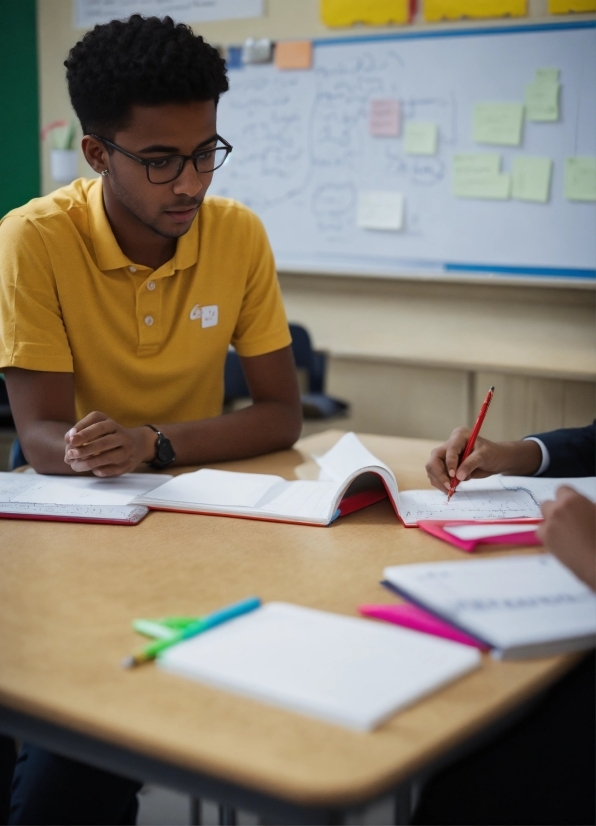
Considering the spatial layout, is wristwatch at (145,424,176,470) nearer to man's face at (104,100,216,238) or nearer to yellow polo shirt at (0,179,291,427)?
yellow polo shirt at (0,179,291,427)

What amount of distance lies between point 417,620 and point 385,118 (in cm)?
297

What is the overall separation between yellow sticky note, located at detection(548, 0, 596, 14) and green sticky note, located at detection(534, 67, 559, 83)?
0.19 m

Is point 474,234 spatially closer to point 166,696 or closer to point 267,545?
point 267,545

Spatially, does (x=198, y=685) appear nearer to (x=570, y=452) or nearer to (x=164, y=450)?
(x=164, y=450)

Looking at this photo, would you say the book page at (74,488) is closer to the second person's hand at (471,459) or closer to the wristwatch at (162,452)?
the wristwatch at (162,452)

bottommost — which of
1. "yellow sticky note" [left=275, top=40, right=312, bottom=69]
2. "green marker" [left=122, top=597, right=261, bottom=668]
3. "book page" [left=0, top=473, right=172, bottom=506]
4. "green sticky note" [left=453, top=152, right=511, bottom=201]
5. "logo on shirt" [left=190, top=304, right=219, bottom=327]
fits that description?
"book page" [left=0, top=473, right=172, bottom=506]

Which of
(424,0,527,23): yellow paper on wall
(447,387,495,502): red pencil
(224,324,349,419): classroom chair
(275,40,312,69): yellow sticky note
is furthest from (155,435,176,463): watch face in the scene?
(275,40,312,69): yellow sticky note

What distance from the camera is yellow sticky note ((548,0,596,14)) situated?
10.2 ft

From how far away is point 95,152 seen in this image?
1.64 m

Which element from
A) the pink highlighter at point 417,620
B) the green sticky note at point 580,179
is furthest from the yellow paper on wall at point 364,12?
the pink highlighter at point 417,620

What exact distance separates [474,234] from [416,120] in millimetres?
497

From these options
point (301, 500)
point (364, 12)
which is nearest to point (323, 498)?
point (301, 500)

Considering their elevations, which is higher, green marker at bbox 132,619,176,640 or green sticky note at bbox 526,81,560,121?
green sticky note at bbox 526,81,560,121

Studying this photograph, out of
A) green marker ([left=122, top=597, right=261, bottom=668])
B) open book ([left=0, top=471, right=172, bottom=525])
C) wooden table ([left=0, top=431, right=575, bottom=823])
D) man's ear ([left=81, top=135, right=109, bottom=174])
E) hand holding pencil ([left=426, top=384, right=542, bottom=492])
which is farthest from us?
man's ear ([left=81, top=135, right=109, bottom=174])
